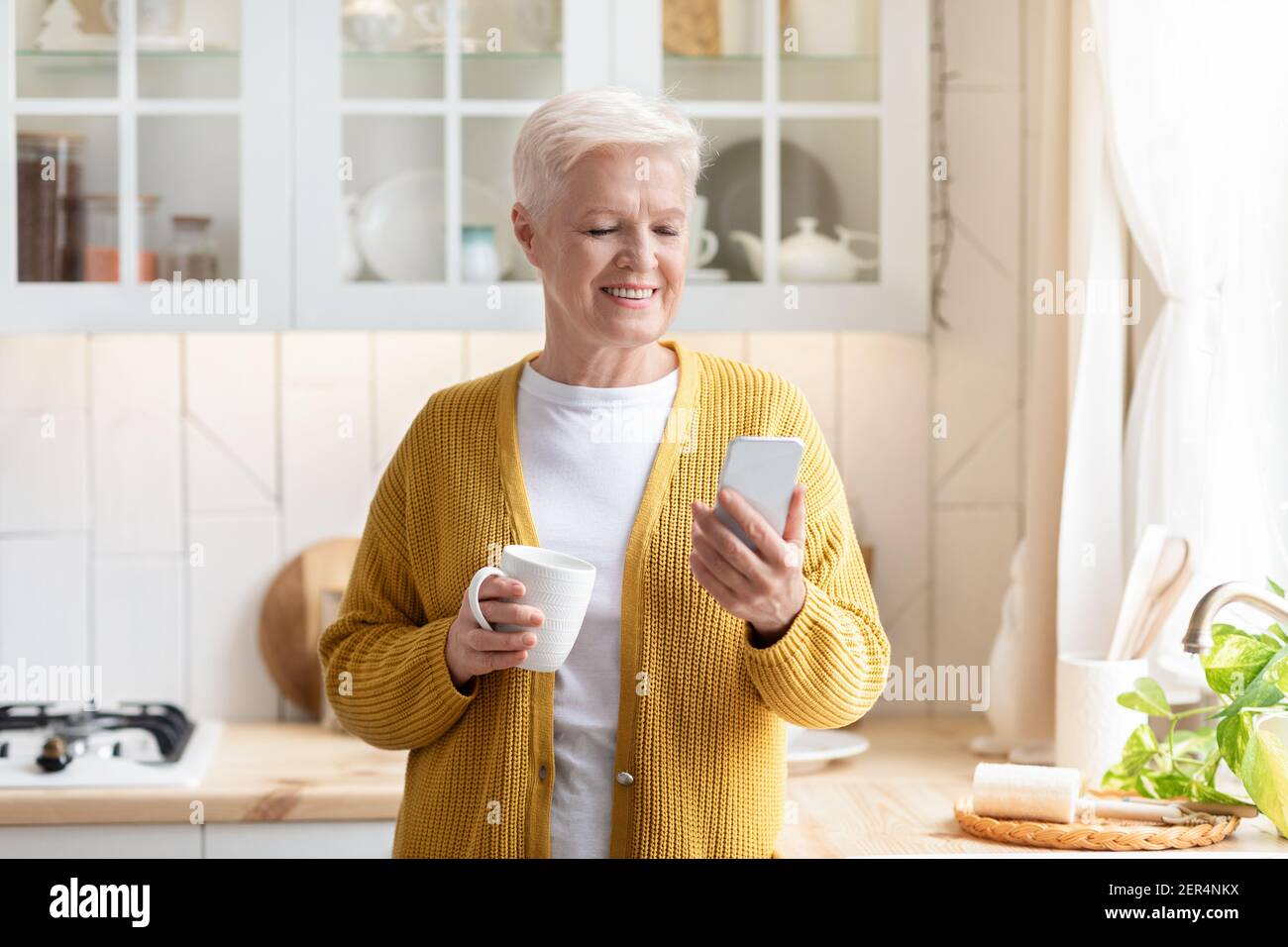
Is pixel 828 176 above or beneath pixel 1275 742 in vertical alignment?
above

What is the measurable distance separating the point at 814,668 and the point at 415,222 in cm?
108

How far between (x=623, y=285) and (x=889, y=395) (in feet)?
3.75

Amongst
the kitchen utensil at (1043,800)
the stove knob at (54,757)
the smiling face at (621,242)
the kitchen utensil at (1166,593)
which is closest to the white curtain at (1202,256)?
the kitchen utensil at (1166,593)

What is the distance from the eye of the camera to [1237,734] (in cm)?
128

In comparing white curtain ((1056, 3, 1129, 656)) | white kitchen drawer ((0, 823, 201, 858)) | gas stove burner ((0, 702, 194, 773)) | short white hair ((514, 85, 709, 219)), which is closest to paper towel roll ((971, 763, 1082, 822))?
white curtain ((1056, 3, 1129, 656))

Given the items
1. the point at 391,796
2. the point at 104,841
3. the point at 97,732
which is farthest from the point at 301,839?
the point at 97,732

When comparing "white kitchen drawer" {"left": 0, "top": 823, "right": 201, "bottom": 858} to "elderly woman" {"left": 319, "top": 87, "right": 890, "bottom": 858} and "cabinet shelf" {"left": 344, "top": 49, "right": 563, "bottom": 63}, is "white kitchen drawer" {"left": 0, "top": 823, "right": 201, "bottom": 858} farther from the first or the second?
"cabinet shelf" {"left": 344, "top": 49, "right": 563, "bottom": 63}

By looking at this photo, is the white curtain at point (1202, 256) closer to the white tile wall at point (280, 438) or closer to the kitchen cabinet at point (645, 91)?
the kitchen cabinet at point (645, 91)

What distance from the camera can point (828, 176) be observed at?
1.90 metres

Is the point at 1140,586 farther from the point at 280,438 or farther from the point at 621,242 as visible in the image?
the point at 280,438

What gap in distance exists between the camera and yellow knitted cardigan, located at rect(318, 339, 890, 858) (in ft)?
3.51

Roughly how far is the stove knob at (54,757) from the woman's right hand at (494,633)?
2.94 feet

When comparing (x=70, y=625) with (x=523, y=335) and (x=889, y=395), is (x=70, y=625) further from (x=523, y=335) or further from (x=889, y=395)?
(x=889, y=395)
